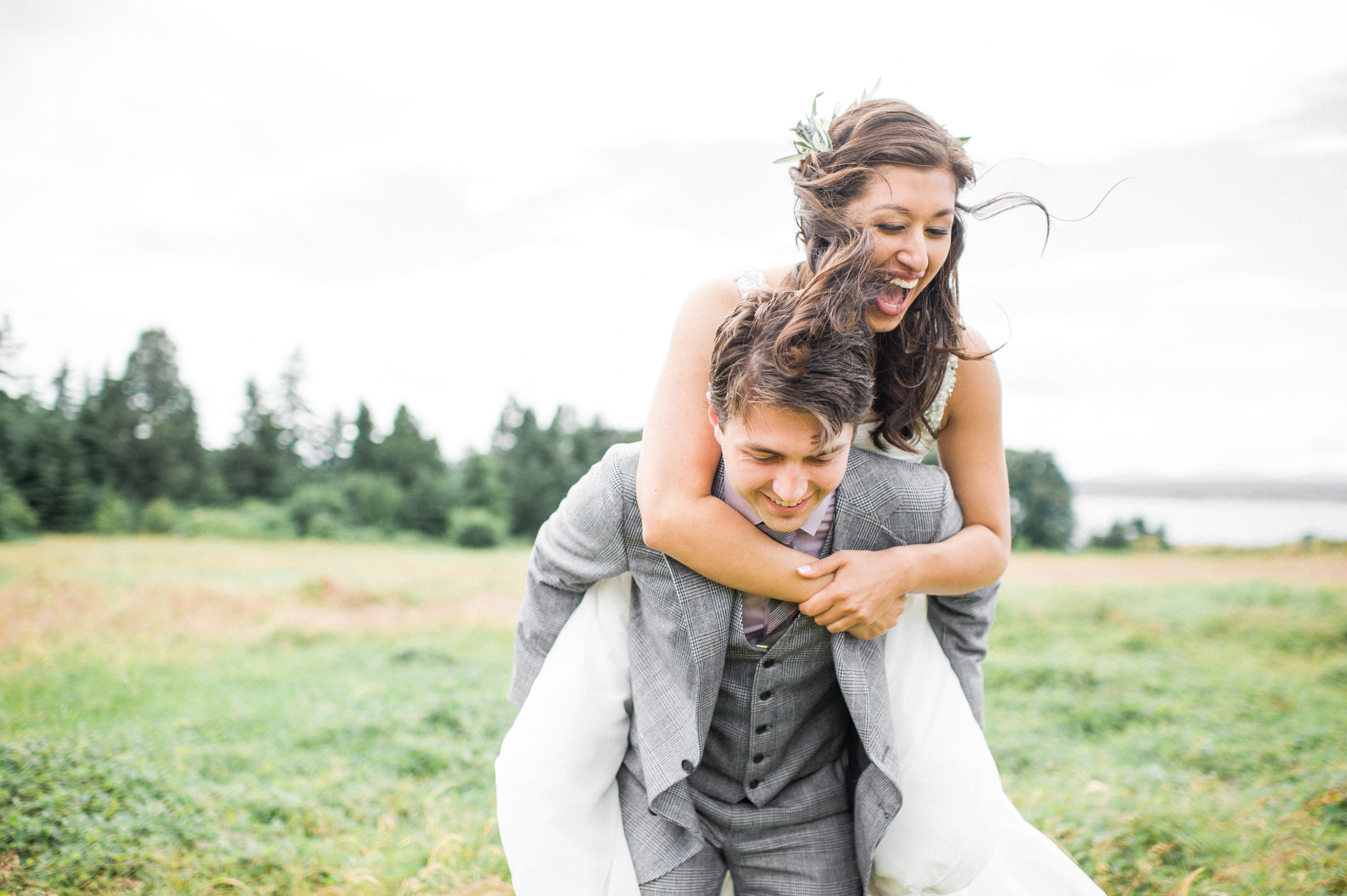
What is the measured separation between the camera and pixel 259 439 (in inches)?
1399

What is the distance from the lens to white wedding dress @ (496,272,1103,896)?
2.14 m

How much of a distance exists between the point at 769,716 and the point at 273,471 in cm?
3727

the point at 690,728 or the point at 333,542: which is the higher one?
the point at 690,728

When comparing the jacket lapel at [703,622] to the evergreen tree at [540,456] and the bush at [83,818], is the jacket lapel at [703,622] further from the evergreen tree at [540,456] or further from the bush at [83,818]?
the evergreen tree at [540,456]

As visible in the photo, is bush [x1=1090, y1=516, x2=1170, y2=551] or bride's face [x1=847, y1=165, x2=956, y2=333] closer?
bride's face [x1=847, y1=165, x2=956, y2=333]

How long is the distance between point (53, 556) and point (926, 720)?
20.0 meters

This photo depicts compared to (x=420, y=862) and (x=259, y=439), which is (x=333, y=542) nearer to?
(x=259, y=439)

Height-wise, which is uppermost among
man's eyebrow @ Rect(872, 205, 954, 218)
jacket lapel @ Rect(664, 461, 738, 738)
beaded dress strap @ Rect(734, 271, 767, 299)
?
man's eyebrow @ Rect(872, 205, 954, 218)

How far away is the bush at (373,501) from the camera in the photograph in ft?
115

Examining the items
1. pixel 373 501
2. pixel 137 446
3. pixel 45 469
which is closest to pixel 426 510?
pixel 373 501

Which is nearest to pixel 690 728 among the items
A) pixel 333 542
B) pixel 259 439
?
pixel 333 542

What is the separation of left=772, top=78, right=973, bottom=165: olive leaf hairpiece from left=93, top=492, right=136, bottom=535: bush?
1239 inches

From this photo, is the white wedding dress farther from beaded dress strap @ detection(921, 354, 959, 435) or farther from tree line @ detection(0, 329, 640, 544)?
tree line @ detection(0, 329, 640, 544)

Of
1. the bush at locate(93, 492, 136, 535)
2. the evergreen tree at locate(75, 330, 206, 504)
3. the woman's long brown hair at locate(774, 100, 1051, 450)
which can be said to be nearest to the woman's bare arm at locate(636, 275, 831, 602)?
the woman's long brown hair at locate(774, 100, 1051, 450)
